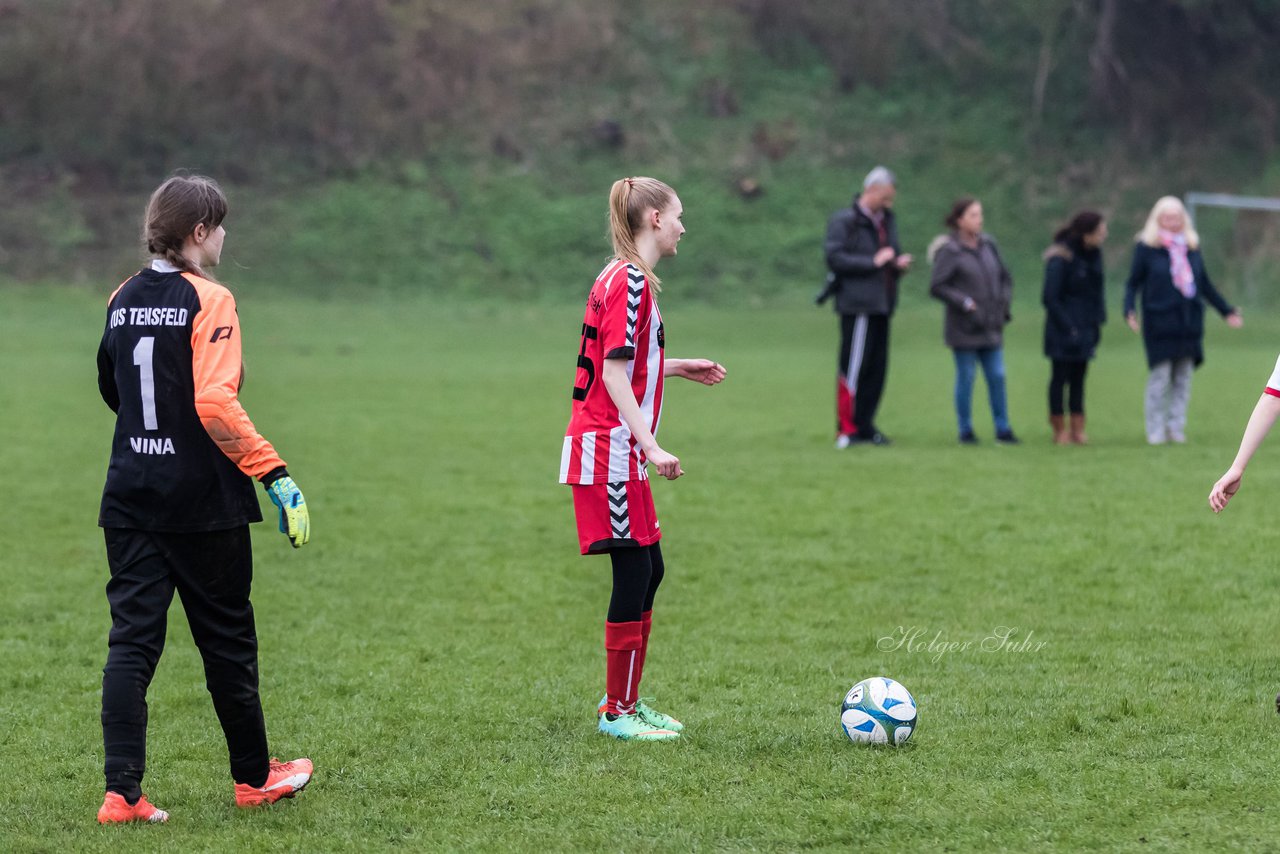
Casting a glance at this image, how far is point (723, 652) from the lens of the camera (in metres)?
6.39

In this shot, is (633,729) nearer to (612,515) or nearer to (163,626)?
(612,515)

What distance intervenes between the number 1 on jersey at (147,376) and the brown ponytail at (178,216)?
9.3 inches

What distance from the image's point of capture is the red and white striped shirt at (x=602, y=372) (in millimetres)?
4914

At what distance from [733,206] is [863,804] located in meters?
30.9

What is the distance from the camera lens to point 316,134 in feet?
121

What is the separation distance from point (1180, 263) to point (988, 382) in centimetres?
178

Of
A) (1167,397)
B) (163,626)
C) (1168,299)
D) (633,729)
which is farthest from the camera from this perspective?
(1167,397)

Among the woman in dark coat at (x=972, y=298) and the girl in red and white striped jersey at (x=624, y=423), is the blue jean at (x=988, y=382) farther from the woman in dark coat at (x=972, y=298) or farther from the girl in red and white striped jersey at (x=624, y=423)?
the girl in red and white striped jersey at (x=624, y=423)

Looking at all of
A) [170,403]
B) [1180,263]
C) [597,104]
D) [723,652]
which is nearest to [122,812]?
[170,403]

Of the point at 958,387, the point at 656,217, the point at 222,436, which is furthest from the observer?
A: the point at 958,387

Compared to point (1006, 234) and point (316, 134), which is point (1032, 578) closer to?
point (1006, 234)

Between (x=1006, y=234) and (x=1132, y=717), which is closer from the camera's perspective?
(x=1132, y=717)

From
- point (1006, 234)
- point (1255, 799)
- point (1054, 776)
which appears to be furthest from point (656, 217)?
point (1006, 234)

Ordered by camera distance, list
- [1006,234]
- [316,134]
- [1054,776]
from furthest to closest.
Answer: [316,134]
[1006,234]
[1054,776]
